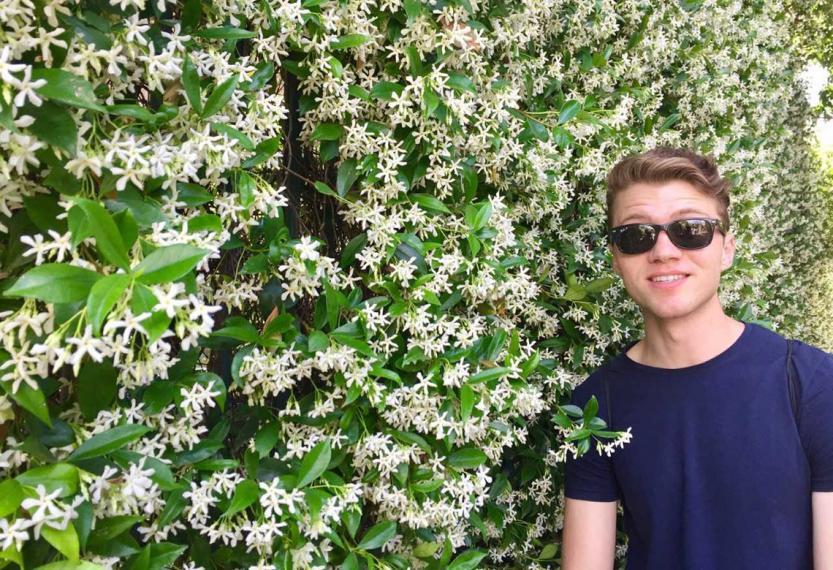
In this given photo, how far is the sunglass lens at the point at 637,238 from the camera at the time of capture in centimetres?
156

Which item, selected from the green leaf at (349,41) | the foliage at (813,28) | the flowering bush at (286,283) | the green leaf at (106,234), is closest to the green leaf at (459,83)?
the flowering bush at (286,283)

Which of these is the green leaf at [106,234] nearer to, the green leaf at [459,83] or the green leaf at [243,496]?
the green leaf at [243,496]

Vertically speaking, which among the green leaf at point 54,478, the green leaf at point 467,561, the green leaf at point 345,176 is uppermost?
the green leaf at point 345,176

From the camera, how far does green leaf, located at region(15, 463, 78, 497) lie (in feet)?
2.19

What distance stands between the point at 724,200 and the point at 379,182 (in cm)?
95

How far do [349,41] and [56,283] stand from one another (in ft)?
2.32

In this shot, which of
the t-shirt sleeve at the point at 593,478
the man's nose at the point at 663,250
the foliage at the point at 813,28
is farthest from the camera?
the foliage at the point at 813,28

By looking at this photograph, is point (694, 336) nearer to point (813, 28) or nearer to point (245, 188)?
point (245, 188)

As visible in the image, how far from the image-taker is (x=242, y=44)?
3.71 ft

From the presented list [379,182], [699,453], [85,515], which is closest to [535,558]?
[699,453]

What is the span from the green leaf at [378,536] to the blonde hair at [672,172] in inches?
39.2

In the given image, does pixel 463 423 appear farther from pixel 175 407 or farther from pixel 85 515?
pixel 85 515

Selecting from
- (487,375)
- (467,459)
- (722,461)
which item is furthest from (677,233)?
(467,459)

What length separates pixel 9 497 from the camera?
648 mm
